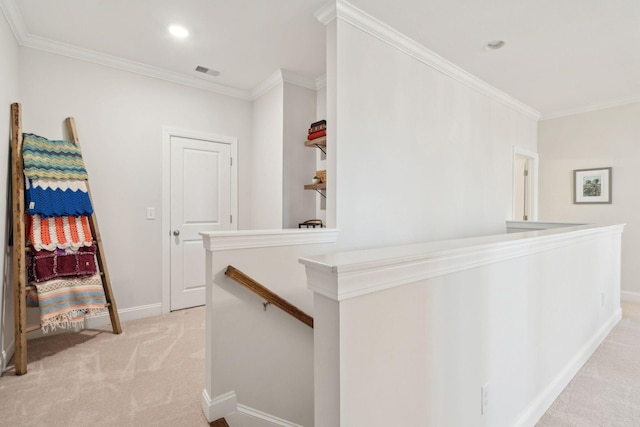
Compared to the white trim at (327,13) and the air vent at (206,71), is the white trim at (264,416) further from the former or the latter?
the air vent at (206,71)

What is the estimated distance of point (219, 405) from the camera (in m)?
1.80

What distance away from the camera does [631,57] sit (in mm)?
3066

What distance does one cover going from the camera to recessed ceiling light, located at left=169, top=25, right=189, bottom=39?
2578 millimetres

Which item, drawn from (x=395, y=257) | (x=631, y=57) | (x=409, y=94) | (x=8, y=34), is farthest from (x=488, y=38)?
(x=8, y=34)

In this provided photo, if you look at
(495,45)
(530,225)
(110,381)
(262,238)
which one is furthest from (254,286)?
(530,225)

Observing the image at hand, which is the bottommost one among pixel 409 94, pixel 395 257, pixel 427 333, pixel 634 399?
pixel 634 399

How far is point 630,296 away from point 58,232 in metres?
6.44

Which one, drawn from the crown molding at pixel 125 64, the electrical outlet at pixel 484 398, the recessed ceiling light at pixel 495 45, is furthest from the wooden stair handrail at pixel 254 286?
the recessed ceiling light at pixel 495 45

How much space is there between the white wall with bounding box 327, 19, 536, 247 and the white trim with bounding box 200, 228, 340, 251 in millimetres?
210

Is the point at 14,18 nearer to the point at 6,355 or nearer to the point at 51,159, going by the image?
the point at 51,159

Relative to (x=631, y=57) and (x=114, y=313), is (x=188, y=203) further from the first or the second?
(x=631, y=57)

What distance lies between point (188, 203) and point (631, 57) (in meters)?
4.73

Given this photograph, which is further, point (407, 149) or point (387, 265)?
point (407, 149)

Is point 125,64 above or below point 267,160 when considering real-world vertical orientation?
above
